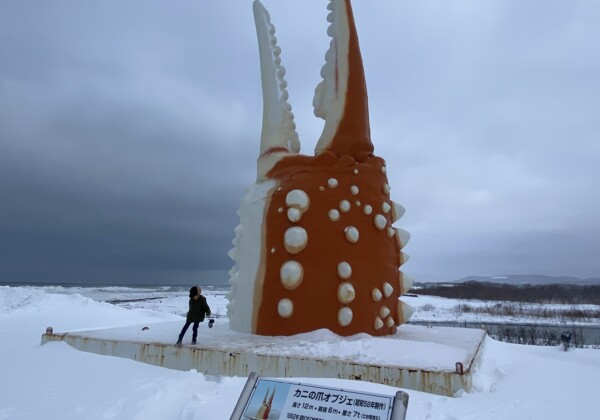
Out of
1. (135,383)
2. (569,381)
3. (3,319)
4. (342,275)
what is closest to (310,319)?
(342,275)

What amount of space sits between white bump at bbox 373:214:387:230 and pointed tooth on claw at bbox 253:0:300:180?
7.80 ft

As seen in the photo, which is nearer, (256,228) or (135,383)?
(135,383)

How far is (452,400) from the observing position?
4746 millimetres

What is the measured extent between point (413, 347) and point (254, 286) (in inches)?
117

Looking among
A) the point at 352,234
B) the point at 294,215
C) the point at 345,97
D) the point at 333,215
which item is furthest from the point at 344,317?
the point at 345,97

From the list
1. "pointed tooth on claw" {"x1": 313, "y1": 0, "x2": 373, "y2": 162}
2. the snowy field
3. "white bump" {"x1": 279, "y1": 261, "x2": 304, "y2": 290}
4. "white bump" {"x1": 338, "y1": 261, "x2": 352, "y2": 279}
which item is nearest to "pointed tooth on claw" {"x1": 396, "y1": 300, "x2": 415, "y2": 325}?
the snowy field

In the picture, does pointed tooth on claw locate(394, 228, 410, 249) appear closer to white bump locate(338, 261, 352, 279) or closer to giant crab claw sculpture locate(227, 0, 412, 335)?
giant crab claw sculpture locate(227, 0, 412, 335)

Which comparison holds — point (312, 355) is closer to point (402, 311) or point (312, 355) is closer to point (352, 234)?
point (352, 234)

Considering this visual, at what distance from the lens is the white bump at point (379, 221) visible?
8.02 metres

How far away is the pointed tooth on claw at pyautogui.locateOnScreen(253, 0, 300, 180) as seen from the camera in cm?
923

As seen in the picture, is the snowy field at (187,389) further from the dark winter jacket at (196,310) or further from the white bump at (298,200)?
the white bump at (298,200)

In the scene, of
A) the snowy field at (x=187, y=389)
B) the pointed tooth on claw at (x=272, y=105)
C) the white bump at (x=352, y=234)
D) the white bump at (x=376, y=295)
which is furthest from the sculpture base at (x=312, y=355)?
the pointed tooth on claw at (x=272, y=105)

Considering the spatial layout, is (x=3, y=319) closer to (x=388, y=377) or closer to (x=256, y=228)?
(x=256, y=228)

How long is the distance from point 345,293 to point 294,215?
157 cm
